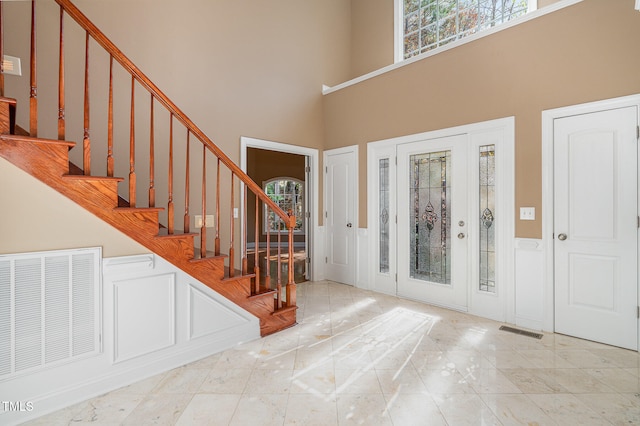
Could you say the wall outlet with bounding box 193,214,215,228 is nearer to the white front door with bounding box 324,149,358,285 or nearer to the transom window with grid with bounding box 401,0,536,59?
the white front door with bounding box 324,149,358,285

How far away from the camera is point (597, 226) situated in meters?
2.79

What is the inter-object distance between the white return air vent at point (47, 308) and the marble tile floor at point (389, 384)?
0.35 metres

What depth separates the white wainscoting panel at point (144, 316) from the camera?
6.98 feet

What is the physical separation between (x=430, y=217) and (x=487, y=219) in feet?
2.16

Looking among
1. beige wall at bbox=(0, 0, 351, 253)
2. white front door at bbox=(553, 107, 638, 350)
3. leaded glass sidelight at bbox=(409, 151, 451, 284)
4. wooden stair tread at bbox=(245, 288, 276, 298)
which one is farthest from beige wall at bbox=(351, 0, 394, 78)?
wooden stair tread at bbox=(245, 288, 276, 298)

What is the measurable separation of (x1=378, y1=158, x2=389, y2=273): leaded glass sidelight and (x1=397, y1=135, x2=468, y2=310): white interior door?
214mm

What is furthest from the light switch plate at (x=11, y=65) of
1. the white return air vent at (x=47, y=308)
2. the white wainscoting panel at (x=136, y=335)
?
the white wainscoting panel at (x=136, y=335)

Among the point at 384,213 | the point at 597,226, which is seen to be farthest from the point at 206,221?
the point at 597,226

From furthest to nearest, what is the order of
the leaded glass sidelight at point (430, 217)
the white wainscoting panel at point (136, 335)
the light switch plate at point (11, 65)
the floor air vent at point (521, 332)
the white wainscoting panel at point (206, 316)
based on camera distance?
the leaded glass sidelight at point (430, 217), the floor air vent at point (521, 332), the white wainscoting panel at point (206, 316), the light switch plate at point (11, 65), the white wainscoting panel at point (136, 335)

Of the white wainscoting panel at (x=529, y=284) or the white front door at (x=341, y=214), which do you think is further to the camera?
the white front door at (x=341, y=214)

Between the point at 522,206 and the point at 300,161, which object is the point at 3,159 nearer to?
the point at 522,206

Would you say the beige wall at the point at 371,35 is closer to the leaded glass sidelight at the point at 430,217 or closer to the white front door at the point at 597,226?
the leaded glass sidelight at the point at 430,217

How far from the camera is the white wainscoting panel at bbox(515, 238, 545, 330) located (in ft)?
10.1

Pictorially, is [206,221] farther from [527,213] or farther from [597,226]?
[597,226]
